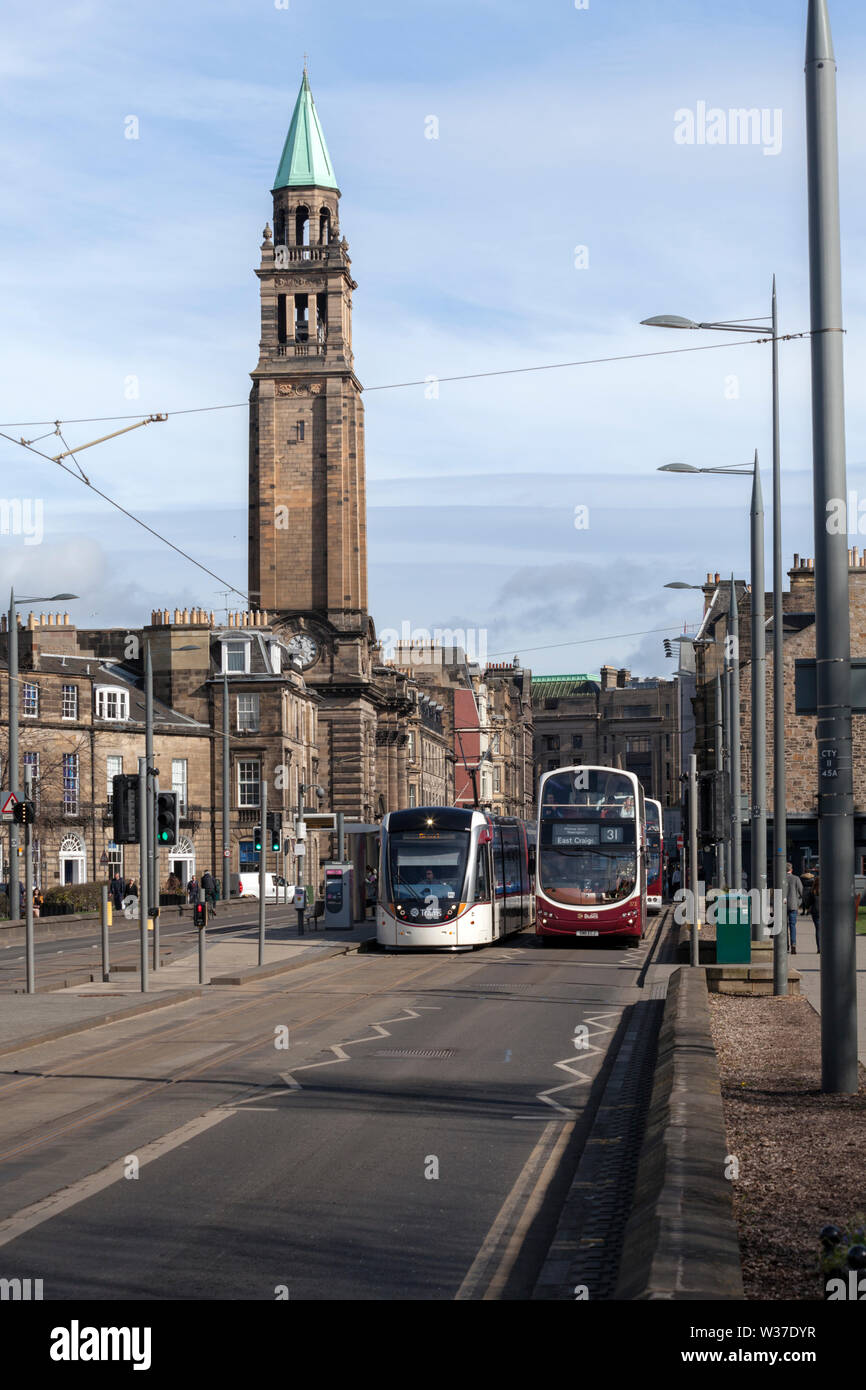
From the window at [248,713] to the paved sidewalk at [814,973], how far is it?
132ft

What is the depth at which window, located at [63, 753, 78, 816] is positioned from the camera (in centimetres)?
6562

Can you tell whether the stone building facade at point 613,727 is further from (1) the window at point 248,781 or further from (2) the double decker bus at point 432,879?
(2) the double decker bus at point 432,879

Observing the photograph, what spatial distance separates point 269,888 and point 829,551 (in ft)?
207

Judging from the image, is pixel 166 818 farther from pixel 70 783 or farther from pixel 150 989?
pixel 70 783

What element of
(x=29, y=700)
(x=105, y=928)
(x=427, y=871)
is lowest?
(x=105, y=928)

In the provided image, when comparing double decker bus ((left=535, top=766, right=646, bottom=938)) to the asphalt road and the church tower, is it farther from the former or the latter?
the church tower

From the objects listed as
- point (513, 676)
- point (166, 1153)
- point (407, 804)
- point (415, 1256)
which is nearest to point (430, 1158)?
point (166, 1153)

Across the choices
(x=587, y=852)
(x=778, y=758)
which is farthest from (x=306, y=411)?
(x=778, y=758)

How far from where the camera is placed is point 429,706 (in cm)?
12631

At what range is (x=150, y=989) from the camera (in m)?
24.4

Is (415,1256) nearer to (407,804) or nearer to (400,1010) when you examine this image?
(400,1010)

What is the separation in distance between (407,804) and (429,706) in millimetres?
17529

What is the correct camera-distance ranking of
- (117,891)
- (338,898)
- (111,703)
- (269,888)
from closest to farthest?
(338,898), (117,891), (111,703), (269,888)

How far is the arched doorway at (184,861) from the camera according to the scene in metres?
75.3
